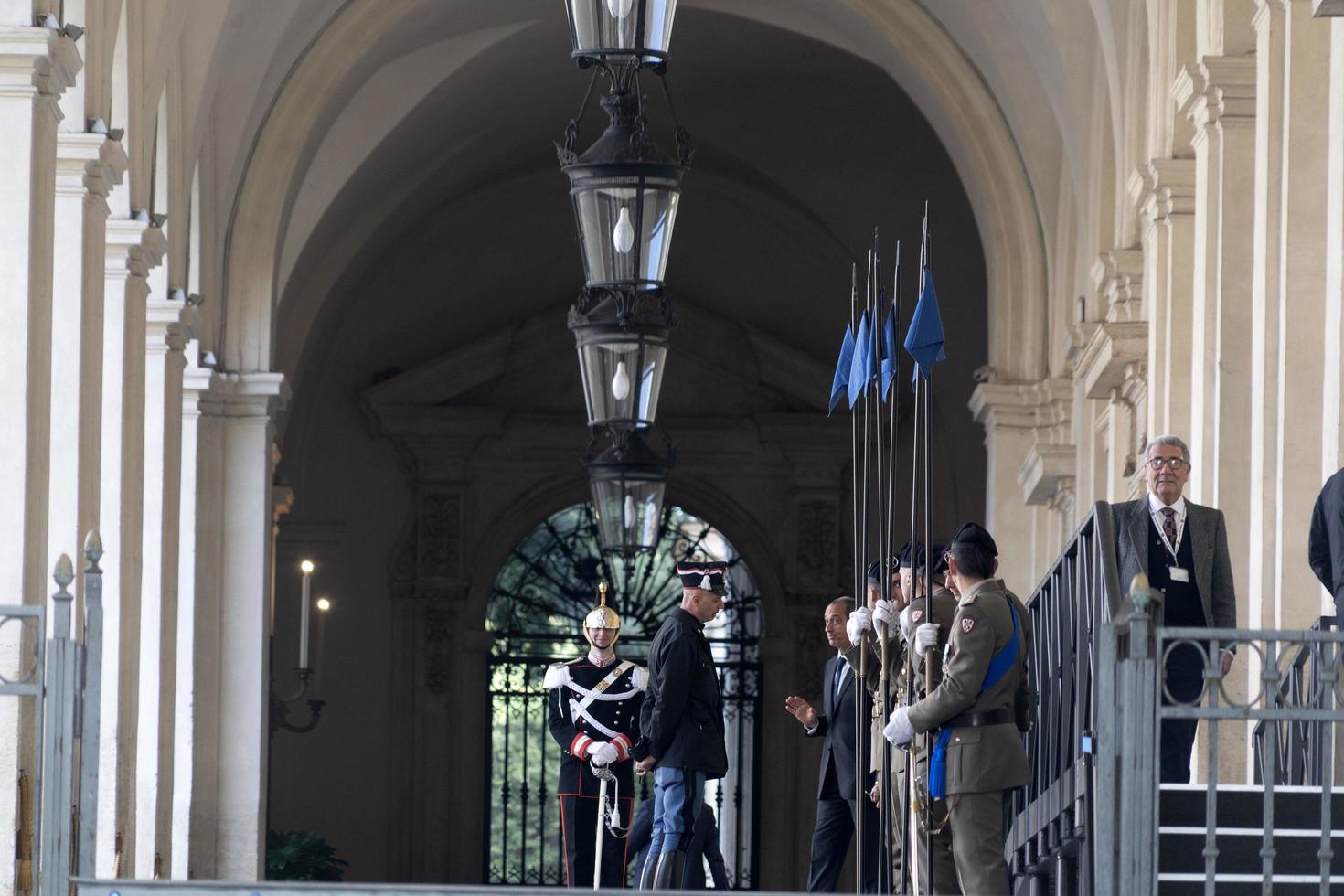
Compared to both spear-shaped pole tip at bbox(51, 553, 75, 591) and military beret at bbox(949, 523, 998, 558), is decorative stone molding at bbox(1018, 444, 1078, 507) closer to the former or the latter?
military beret at bbox(949, 523, 998, 558)

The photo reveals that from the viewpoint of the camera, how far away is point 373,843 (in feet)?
76.2

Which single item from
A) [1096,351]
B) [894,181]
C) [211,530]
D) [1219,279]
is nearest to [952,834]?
[1219,279]

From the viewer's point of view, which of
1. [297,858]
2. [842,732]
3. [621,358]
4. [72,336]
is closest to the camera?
[621,358]

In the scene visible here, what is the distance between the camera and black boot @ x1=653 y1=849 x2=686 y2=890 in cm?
1038

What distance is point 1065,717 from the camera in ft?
29.8

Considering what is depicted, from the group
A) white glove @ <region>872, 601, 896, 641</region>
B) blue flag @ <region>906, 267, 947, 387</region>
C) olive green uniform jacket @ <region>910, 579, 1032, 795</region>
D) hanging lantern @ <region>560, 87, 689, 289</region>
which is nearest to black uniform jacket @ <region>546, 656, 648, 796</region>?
white glove @ <region>872, 601, 896, 641</region>

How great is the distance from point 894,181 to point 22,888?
14.0m

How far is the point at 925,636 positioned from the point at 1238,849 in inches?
49.2

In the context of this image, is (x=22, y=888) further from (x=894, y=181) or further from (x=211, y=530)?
(x=894, y=181)

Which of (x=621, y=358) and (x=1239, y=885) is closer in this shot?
(x=1239, y=885)

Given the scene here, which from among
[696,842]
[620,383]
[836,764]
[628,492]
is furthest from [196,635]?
[620,383]

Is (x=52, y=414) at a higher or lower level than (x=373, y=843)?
higher

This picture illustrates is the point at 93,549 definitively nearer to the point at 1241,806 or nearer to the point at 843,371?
the point at 1241,806

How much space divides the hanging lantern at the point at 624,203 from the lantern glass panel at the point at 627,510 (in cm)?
205
